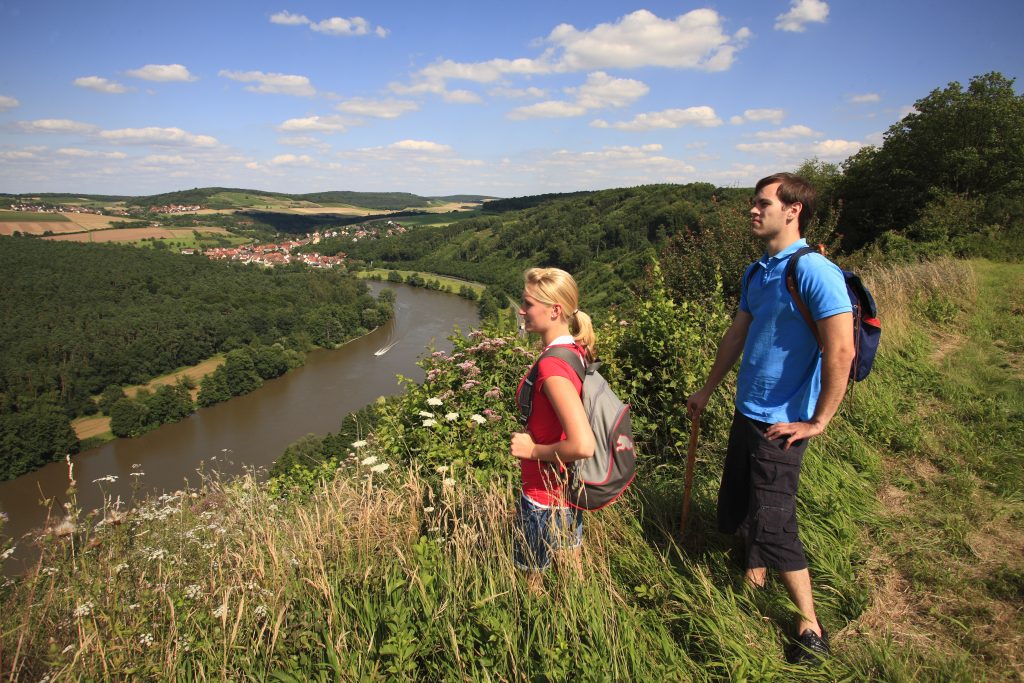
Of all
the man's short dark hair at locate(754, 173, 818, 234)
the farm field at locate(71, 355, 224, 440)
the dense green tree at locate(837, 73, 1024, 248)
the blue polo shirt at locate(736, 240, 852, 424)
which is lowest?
the farm field at locate(71, 355, 224, 440)

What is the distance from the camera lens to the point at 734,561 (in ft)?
6.79

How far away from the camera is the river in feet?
87.5

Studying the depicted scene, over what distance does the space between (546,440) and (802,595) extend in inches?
39.6

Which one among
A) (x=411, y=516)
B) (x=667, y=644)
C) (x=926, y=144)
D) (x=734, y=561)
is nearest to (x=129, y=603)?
(x=411, y=516)

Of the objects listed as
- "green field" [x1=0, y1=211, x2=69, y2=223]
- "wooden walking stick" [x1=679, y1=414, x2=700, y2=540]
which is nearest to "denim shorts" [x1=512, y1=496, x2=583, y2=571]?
"wooden walking stick" [x1=679, y1=414, x2=700, y2=540]

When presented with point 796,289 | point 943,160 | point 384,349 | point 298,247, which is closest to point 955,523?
point 796,289

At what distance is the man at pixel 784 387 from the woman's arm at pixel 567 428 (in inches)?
25.2

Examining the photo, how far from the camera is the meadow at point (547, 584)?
1511mm

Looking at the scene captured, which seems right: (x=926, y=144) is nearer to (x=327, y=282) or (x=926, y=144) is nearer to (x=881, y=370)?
(x=881, y=370)

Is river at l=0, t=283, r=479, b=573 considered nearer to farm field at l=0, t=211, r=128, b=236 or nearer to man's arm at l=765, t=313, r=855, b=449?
man's arm at l=765, t=313, r=855, b=449

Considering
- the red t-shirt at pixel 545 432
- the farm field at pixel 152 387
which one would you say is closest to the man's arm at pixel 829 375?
the red t-shirt at pixel 545 432

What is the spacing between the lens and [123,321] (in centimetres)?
5400

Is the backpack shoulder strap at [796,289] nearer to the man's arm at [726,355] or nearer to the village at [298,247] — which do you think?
the man's arm at [726,355]

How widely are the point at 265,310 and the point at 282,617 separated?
6942cm
